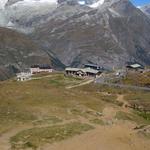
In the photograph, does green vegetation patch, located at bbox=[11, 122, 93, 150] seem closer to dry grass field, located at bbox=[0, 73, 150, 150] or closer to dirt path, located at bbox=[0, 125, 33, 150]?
dry grass field, located at bbox=[0, 73, 150, 150]

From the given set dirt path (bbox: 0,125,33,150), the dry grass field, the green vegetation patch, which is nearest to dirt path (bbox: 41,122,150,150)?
the dry grass field

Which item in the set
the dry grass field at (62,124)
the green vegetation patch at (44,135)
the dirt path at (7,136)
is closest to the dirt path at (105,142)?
the dry grass field at (62,124)

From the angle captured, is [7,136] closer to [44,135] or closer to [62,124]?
[44,135]

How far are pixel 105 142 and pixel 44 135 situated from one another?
28.3ft

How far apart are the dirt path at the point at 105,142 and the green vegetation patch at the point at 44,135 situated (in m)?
1.50

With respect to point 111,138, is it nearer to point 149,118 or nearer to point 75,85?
point 149,118

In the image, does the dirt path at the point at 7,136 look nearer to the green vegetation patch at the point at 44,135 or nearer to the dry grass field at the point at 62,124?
the dry grass field at the point at 62,124

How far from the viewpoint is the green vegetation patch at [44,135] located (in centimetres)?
6154

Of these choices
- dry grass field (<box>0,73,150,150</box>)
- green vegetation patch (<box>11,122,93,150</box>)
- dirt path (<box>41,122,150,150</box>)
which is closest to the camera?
dirt path (<box>41,122,150,150</box>)

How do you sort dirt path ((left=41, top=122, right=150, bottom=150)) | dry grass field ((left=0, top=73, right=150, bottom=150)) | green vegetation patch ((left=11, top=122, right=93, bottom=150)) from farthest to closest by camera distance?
dry grass field ((left=0, top=73, right=150, bottom=150)) < green vegetation patch ((left=11, top=122, right=93, bottom=150)) < dirt path ((left=41, top=122, right=150, bottom=150))

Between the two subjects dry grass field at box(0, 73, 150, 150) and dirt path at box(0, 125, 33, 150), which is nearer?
dirt path at box(0, 125, 33, 150)

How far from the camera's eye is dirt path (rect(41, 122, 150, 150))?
197 ft

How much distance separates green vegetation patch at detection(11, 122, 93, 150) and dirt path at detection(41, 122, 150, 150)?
150cm

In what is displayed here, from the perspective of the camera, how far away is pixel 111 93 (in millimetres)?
149500
